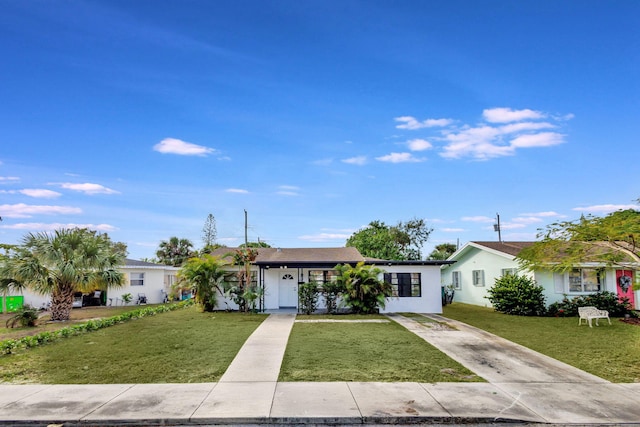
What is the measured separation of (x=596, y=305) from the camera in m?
Answer: 17.2

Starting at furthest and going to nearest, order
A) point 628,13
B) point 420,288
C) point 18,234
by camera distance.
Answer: point 420,288 → point 18,234 → point 628,13

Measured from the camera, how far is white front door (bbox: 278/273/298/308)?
1945cm

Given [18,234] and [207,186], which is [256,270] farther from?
[18,234]

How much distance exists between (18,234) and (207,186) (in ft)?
28.6

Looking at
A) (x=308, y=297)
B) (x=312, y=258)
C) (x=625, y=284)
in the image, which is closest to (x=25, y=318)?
(x=308, y=297)

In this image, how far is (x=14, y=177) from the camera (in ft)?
54.6

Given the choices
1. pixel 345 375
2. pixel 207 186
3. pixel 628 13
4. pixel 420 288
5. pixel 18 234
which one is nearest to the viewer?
pixel 345 375

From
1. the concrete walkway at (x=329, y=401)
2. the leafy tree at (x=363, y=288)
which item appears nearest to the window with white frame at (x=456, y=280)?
the leafy tree at (x=363, y=288)

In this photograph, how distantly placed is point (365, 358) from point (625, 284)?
625 inches

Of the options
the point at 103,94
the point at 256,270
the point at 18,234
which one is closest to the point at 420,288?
the point at 256,270

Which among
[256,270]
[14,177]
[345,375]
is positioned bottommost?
[345,375]

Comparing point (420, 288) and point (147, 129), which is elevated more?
point (147, 129)

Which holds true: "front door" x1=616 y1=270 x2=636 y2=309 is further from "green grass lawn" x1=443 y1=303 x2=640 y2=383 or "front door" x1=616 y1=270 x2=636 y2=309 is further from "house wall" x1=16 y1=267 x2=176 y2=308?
"house wall" x1=16 y1=267 x2=176 y2=308

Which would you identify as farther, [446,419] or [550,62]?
[550,62]
